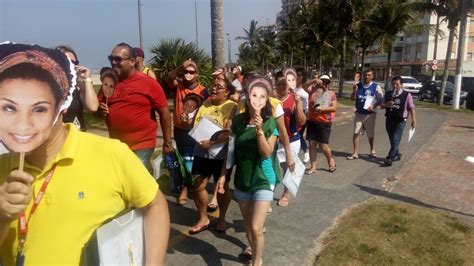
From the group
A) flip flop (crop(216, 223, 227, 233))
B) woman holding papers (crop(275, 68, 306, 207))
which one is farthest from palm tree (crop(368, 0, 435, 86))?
flip flop (crop(216, 223, 227, 233))

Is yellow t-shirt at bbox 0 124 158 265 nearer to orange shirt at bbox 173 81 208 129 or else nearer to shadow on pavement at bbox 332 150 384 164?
orange shirt at bbox 173 81 208 129

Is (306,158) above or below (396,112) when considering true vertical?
below

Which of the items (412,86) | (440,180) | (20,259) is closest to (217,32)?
(440,180)

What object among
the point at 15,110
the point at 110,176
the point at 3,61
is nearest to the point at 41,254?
the point at 110,176

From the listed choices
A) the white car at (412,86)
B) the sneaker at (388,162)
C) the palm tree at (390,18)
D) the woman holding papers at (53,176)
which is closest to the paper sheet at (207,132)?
the woman holding papers at (53,176)

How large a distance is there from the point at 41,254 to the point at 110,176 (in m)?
0.34

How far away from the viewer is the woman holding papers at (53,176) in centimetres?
119

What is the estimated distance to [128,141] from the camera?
4.02 meters

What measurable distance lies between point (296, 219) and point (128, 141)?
2.22 m

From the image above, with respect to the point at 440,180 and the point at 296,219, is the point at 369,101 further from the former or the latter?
the point at 296,219

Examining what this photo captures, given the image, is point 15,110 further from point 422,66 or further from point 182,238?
point 422,66

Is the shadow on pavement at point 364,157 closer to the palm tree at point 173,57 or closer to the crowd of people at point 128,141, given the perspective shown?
the crowd of people at point 128,141

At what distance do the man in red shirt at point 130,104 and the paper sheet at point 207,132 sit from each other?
48cm

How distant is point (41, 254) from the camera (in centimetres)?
142
